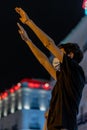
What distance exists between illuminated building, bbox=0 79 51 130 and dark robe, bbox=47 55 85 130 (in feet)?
96.0

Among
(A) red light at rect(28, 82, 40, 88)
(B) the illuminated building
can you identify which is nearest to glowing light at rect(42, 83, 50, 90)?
(B) the illuminated building

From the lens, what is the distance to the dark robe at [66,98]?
243 centimetres

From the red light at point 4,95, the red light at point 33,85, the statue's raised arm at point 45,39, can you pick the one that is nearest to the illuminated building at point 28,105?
the red light at point 33,85

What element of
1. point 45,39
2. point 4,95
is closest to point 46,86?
point 4,95

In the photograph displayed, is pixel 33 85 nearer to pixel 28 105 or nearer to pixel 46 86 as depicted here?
pixel 46 86

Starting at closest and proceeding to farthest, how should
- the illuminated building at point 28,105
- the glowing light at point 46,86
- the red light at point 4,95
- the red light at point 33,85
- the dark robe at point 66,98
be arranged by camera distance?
the dark robe at point 66,98, the illuminated building at point 28,105, the red light at point 33,85, the glowing light at point 46,86, the red light at point 4,95

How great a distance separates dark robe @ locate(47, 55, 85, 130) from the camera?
7.98ft

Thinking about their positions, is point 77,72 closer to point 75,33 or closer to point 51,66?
point 51,66

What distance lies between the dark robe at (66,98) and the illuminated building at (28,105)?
29.3 metres

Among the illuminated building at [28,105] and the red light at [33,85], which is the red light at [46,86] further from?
the red light at [33,85]

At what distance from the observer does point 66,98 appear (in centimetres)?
247

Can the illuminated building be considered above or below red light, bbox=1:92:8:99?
below

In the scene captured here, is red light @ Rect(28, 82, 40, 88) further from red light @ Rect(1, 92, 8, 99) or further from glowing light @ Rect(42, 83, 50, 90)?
red light @ Rect(1, 92, 8, 99)

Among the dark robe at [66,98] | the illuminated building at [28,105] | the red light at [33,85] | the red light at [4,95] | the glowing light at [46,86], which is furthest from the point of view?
the red light at [4,95]
